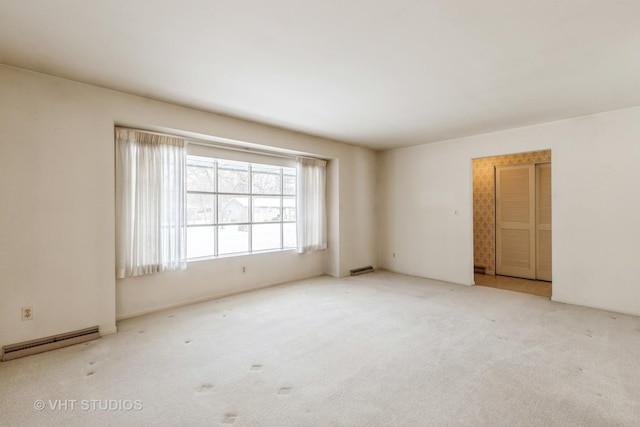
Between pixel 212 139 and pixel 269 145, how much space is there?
813 mm

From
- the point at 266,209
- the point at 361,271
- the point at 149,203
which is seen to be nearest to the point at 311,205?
the point at 266,209

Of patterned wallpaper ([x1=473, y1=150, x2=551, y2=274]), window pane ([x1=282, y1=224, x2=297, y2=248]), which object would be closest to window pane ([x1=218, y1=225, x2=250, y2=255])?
window pane ([x1=282, y1=224, x2=297, y2=248])

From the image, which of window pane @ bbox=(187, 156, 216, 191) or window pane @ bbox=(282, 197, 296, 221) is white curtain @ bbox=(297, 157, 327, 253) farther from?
window pane @ bbox=(187, 156, 216, 191)

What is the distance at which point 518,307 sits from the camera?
3.87 meters

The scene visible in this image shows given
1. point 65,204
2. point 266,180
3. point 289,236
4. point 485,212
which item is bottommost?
point 289,236

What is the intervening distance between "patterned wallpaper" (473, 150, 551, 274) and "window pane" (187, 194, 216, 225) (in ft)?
16.7

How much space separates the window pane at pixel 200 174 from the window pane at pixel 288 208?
1.29m

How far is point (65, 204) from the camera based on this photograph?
2.91 meters

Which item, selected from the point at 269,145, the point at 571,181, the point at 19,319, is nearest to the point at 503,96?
the point at 571,181

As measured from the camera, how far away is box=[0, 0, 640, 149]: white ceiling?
1880mm

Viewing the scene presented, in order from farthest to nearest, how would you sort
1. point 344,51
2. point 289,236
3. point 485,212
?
point 485,212 < point 289,236 < point 344,51

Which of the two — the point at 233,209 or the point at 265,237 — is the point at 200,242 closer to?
the point at 233,209

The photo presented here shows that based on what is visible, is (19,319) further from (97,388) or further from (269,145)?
(269,145)

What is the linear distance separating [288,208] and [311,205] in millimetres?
407
